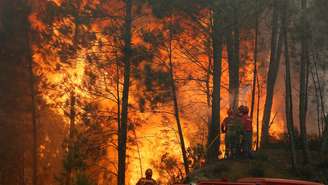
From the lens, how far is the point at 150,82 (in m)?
21.8

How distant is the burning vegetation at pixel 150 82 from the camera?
18875 mm

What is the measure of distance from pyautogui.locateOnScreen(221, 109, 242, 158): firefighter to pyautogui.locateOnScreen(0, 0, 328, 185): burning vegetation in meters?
0.43

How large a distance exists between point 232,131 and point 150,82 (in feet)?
21.9

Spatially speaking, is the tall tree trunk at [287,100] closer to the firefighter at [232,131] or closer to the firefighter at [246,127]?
the firefighter at [246,127]

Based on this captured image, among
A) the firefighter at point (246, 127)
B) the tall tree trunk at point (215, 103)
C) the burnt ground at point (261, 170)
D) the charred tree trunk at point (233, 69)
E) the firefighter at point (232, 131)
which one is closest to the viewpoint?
the burnt ground at point (261, 170)

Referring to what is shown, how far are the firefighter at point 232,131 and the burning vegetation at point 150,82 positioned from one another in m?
0.43

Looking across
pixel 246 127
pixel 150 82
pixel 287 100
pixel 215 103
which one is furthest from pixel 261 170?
pixel 150 82

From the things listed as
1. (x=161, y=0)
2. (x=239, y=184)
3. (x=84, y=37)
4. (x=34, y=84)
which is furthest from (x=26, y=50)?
(x=239, y=184)

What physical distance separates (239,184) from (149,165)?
903 inches

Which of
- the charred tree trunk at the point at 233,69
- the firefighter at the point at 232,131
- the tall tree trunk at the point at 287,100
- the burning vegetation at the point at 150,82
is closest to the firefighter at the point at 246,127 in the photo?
the firefighter at the point at 232,131

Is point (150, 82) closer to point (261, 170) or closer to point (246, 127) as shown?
point (246, 127)

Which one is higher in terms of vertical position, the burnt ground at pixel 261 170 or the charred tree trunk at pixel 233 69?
the charred tree trunk at pixel 233 69

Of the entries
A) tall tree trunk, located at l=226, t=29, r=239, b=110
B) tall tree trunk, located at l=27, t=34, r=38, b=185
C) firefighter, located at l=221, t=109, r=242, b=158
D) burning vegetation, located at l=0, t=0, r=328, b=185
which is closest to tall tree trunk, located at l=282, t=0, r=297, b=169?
burning vegetation, located at l=0, t=0, r=328, b=185

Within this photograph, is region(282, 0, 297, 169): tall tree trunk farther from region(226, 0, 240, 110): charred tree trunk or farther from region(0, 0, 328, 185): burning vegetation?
region(226, 0, 240, 110): charred tree trunk
